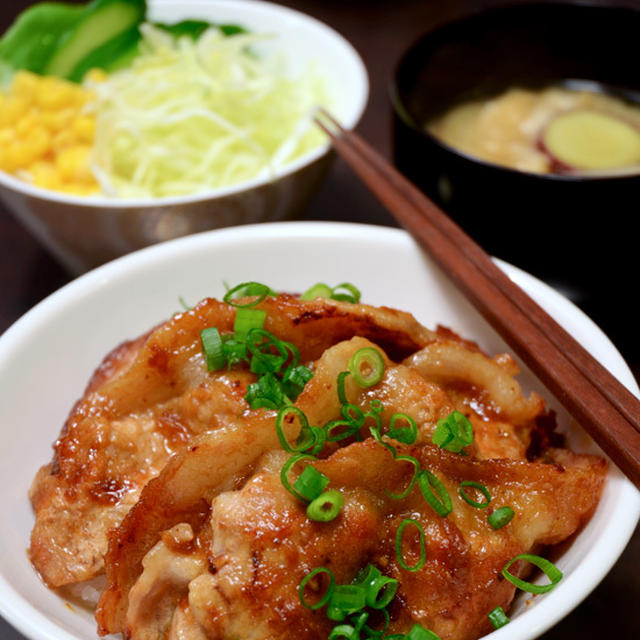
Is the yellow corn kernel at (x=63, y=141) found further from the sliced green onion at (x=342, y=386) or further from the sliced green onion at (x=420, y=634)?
the sliced green onion at (x=420, y=634)

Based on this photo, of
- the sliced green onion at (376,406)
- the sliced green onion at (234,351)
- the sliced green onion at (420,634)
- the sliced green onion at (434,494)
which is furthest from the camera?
the sliced green onion at (234,351)

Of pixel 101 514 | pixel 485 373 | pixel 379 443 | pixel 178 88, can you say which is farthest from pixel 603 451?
pixel 178 88

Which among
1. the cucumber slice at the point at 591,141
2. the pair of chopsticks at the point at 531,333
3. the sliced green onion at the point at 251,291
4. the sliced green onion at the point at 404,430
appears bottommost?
the cucumber slice at the point at 591,141

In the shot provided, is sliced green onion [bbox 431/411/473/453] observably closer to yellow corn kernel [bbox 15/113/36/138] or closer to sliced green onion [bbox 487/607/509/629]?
sliced green onion [bbox 487/607/509/629]

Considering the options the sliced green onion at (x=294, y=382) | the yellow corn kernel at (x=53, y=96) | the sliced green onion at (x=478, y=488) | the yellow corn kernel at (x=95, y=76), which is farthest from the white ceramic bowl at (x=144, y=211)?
the sliced green onion at (x=478, y=488)

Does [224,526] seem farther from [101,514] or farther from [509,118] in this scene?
[509,118]
